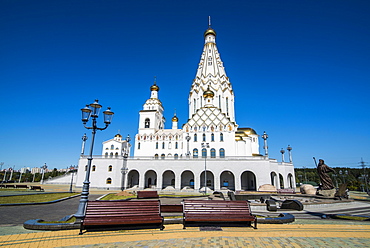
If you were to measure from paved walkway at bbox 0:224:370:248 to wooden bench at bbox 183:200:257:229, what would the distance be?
1.07ft

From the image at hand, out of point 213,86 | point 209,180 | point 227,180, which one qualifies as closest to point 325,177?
point 227,180

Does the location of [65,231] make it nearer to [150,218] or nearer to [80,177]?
[150,218]

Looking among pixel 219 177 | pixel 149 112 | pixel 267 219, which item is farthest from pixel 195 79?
pixel 267 219

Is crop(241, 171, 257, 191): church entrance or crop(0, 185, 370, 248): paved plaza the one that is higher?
crop(241, 171, 257, 191): church entrance

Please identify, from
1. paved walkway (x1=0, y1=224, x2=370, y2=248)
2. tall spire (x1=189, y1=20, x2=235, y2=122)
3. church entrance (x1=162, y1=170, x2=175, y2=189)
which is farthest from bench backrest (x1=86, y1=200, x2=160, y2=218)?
tall spire (x1=189, y1=20, x2=235, y2=122)

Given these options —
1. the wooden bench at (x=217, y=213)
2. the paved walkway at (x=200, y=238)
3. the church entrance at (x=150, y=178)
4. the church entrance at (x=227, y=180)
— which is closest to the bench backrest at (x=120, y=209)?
the paved walkway at (x=200, y=238)

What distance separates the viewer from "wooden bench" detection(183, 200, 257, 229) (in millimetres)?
6668

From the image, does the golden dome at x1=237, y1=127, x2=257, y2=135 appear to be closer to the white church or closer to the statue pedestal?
the white church

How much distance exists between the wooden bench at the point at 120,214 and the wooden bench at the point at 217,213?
3.40ft

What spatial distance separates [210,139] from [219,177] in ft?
27.6

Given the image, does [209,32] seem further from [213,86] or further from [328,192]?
[328,192]

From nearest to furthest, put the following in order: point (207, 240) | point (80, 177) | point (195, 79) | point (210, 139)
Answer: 1. point (207, 240)
2. point (80, 177)
3. point (210, 139)
4. point (195, 79)

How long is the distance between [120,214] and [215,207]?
3167 mm

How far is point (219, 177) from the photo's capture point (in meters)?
32.7
